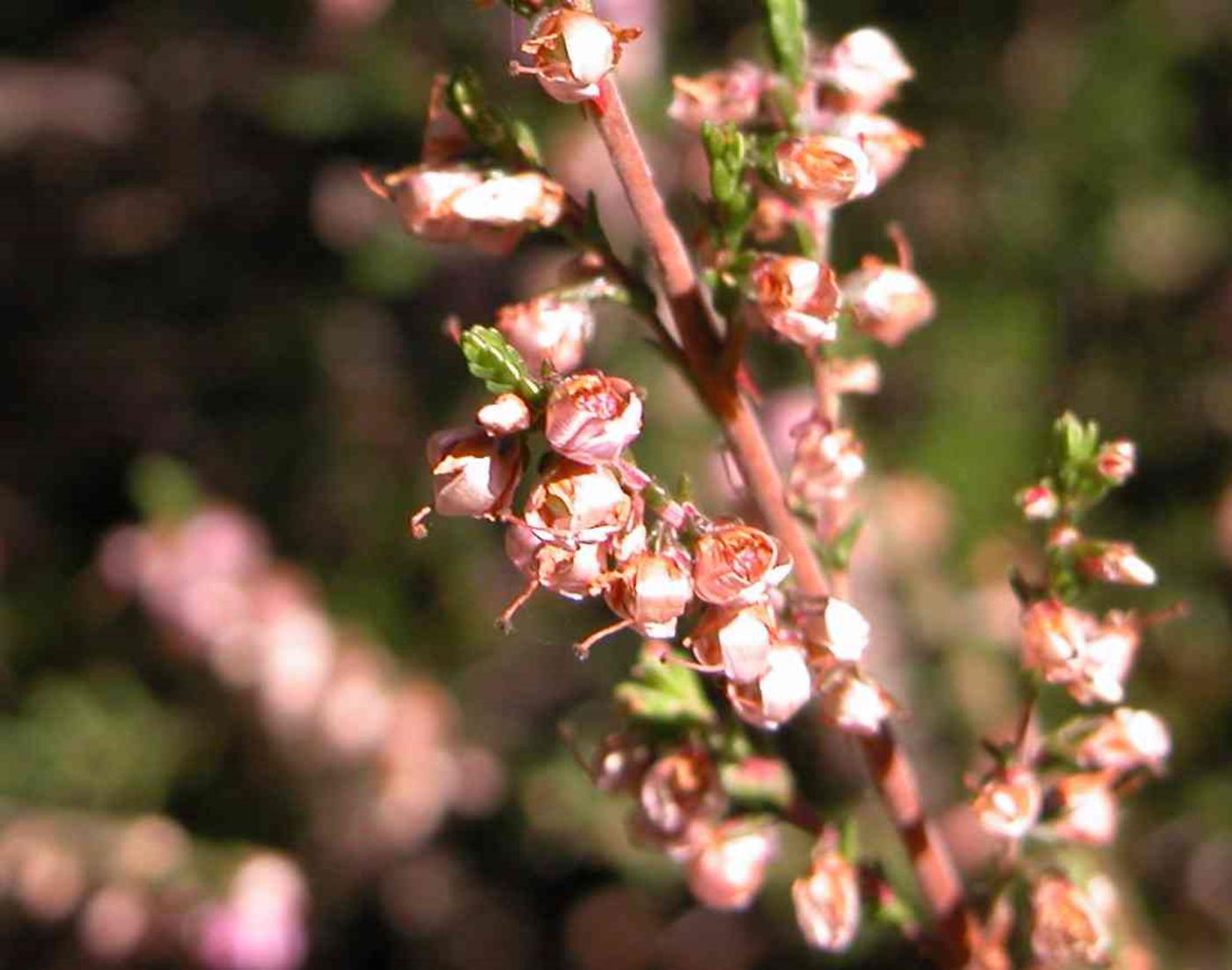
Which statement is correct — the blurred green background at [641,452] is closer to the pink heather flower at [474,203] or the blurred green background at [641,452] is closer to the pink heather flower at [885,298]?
the pink heather flower at [885,298]

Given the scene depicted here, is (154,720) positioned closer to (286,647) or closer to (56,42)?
(286,647)

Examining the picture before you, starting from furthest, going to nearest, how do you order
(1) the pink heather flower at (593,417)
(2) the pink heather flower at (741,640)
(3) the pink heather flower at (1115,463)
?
(3) the pink heather flower at (1115,463)
(2) the pink heather flower at (741,640)
(1) the pink heather flower at (593,417)

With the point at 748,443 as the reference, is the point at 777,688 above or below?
below

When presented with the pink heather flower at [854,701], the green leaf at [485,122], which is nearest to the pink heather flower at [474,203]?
the green leaf at [485,122]

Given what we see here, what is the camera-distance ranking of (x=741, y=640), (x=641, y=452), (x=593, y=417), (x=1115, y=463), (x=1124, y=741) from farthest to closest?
(x=641, y=452) < (x=1124, y=741) < (x=1115, y=463) < (x=741, y=640) < (x=593, y=417)

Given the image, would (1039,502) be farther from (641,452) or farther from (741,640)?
(641,452)

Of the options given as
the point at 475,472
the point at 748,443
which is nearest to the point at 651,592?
the point at 475,472

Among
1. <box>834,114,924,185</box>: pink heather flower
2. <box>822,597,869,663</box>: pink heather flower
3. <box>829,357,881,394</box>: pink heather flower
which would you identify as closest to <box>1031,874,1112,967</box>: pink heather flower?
<box>822,597,869,663</box>: pink heather flower
